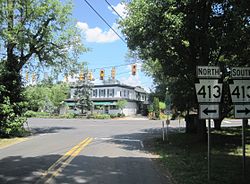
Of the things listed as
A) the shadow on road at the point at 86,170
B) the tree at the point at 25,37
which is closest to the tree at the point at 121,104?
the tree at the point at 25,37

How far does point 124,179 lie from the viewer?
362 inches

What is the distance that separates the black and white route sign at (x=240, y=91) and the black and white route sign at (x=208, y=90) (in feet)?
1.16

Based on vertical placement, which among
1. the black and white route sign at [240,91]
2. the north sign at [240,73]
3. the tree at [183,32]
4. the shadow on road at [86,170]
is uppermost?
the tree at [183,32]

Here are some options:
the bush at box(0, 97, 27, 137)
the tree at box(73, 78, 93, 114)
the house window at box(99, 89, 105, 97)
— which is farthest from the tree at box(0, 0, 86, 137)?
the house window at box(99, 89, 105, 97)

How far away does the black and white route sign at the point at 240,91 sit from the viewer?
8.87 meters

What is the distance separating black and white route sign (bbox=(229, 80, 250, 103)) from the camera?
8.87m

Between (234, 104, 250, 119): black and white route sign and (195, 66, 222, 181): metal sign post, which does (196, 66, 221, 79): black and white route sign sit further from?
(234, 104, 250, 119): black and white route sign

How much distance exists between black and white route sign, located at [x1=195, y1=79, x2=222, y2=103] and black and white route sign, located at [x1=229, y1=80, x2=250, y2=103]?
1.16 feet

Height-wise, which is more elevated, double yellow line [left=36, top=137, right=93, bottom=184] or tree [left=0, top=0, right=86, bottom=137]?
tree [left=0, top=0, right=86, bottom=137]

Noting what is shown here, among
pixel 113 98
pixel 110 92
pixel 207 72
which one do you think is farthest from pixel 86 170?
pixel 110 92

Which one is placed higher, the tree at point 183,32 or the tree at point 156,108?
the tree at point 183,32

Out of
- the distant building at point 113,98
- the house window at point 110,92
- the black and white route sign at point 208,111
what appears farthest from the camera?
the house window at point 110,92

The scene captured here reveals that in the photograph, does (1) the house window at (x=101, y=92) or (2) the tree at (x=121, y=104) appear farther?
(1) the house window at (x=101, y=92)

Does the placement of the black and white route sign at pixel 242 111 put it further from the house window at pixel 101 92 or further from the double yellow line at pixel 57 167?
the house window at pixel 101 92
